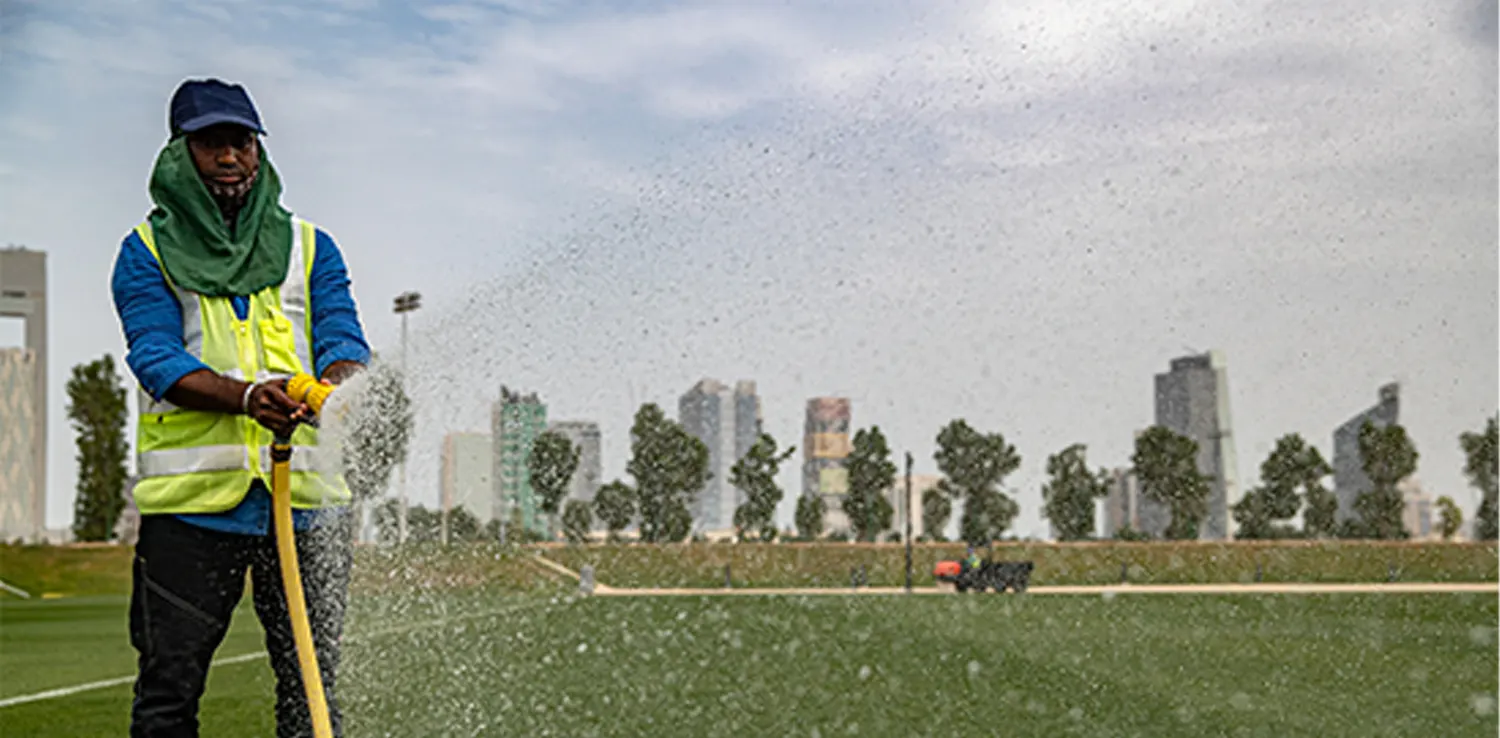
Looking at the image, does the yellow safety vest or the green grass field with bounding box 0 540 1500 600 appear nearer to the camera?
the yellow safety vest

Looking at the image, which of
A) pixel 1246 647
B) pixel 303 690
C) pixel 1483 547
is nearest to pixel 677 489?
pixel 1483 547

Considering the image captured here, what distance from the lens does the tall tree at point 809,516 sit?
71.1 meters

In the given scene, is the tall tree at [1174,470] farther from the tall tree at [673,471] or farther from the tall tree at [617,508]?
the tall tree at [617,508]

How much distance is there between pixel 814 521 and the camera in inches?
2827

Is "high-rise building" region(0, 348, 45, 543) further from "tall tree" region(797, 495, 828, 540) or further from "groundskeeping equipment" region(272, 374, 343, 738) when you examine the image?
"groundskeeping equipment" region(272, 374, 343, 738)

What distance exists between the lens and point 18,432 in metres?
89.0

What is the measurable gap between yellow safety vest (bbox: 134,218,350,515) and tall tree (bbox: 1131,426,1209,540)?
250 feet

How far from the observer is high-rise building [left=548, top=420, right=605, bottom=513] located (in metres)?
5.41

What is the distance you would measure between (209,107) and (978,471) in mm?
76438

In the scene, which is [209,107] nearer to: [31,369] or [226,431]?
[226,431]

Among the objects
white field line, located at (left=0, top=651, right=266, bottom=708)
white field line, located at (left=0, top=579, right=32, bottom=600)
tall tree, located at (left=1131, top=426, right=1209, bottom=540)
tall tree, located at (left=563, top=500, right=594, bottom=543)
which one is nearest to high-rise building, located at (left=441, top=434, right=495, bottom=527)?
white field line, located at (left=0, top=651, right=266, bottom=708)

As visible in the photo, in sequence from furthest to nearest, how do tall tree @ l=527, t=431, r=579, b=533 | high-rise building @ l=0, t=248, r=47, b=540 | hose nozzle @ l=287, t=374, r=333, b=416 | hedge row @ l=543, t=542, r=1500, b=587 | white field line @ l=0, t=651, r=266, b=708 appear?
high-rise building @ l=0, t=248, r=47, b=540
hedge row @ l=543, t=542, r=1500, b=587
white field line @ l=0, t=651, r=266, b=708
tall tree @ l=527, t=431, r=579, b=533
hose nozzle @ l=287, t=374, r=333, b=416

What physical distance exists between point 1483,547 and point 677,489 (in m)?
→ 39.3

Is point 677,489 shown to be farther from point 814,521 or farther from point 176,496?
point 176,496
